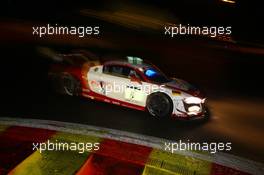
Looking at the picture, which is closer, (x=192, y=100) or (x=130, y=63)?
(x=192, y=100)

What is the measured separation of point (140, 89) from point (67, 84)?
1.88 metres

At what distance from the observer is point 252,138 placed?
7137mm

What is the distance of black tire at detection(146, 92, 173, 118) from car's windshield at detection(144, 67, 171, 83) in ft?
1.00

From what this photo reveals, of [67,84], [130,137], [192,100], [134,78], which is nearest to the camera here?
[130,137]

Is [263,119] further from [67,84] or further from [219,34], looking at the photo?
[67,84]

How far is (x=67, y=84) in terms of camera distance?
7.96 m

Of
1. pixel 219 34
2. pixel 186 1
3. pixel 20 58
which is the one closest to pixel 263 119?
pixel 219 34

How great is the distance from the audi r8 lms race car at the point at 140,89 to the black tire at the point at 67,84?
176mm

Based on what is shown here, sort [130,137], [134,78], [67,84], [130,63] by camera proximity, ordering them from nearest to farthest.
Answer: [130,137], [134,78], [130,63], [67,84]

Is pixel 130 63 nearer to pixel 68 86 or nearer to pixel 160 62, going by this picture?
pixel 68 86

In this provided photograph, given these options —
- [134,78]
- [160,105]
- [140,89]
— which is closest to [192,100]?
[160,105]

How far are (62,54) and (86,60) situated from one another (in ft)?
2.89

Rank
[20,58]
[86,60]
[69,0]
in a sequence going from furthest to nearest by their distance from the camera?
[69,0]
[20,58]
[86,60]

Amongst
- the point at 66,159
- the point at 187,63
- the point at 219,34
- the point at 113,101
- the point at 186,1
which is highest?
the point at 186,1
